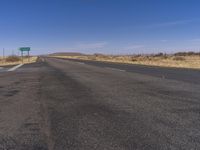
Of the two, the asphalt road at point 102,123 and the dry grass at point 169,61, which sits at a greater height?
the asphalt road at point 102,123

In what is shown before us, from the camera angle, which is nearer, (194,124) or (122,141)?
(122,141)

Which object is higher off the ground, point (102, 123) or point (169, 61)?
point (102, 123)

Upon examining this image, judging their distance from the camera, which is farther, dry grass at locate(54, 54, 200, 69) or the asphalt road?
dry grass at locate(54, 54, 200, 69)

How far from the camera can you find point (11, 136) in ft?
23.6

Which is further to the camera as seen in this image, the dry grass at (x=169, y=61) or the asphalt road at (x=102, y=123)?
the dry grass at (x=169, y=61)

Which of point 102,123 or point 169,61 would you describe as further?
point 169,61

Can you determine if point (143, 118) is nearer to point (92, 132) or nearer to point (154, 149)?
point (92, 132)

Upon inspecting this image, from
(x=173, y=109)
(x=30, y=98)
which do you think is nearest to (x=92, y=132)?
(x=173, y=109)

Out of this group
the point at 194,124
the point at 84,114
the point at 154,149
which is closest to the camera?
the point at 154,149

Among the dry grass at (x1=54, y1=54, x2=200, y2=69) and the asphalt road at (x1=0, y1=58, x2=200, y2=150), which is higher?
the asphalt road at (x1=0, y1=58, x2=200, y2=150)

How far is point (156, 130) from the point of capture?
7.27 m

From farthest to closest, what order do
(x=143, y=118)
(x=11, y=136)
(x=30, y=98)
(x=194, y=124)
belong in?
(x=30, y=98) < (x=143, y=118) < (x=194, y=124) < (x=11, y=136)

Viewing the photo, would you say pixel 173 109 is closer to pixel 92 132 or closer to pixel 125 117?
pixel 125 117

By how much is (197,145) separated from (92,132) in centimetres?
215
